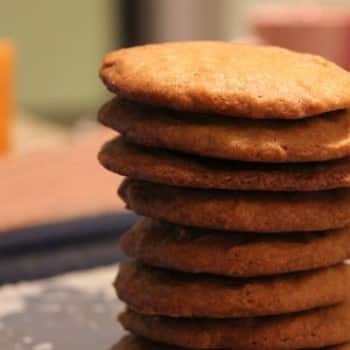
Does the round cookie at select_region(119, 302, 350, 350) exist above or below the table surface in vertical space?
above

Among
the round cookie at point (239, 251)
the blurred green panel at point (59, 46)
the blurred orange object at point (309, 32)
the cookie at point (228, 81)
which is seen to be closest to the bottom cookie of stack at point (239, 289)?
the round cookie at point (239, 251)

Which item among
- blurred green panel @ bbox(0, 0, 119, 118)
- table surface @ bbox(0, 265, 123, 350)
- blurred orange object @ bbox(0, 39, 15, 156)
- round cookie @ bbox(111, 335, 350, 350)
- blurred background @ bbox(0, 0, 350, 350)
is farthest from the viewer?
blurred green panel @ bbox(0, 0, 119, 118)

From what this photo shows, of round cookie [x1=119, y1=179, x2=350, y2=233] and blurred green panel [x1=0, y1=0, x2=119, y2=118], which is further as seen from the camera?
blurred green panel [x1=0, y1=0, x2=119, y2=118]

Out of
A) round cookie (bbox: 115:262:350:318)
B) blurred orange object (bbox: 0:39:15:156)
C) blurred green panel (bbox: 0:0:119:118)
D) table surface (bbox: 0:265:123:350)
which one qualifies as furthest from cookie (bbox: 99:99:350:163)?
blurred green panel (bbox: 0:0:119:118)

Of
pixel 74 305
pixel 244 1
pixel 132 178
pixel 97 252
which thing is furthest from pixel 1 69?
pixel 244 1

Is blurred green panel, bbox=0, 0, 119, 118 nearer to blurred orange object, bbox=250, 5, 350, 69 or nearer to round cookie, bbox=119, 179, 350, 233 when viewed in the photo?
blurred orange object, bbox=250, 5, 350, 69

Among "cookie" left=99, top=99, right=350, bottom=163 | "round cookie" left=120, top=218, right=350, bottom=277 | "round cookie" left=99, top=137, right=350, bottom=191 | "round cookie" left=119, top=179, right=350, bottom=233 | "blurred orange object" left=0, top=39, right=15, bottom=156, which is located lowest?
"blurred orange object" left=0, top=39, right=15, bottom=156

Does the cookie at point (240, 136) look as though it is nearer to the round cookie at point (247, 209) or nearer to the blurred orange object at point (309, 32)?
the round cookie at point (247, 209)

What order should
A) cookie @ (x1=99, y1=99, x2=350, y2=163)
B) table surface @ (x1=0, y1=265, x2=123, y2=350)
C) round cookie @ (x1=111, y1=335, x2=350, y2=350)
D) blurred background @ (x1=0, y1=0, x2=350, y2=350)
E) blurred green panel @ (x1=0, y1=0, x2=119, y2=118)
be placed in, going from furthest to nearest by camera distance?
blurred green panel @ (x1=0, y1=0, x2=119, y2=118) < blurred background @ (x1=0, y1=0, x2=350, y2=350) < table surface @ (x1=0, y1=265, x2=123, y2=350) < round cookie @ (x1=111, y1=335, x2=350, y2=350) < cookie @ (x1=99, y1=99, x2=350, y2=163)

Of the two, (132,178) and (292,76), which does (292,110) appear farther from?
(132,178)
